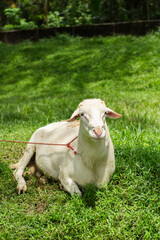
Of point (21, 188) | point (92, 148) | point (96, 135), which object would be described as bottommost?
point (21, 188)

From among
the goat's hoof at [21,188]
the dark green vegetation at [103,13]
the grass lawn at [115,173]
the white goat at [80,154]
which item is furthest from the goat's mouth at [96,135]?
the dark green vegetation at [103,13]

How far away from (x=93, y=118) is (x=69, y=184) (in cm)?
85

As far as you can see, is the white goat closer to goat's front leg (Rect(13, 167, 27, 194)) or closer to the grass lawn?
goat's front leg (Rect(13, 167, 27, 194))

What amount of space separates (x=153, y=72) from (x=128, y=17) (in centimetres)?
866

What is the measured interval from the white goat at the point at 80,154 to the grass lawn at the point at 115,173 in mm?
133

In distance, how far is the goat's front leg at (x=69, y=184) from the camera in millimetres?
2982

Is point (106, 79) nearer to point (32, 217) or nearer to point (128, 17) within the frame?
point (32, 217)

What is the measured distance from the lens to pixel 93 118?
2.61 metres

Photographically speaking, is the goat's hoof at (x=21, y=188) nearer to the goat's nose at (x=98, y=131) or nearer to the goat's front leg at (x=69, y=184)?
the goat's front leg at (x=69, y=184)

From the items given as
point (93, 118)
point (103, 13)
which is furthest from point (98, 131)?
point (103, 13)

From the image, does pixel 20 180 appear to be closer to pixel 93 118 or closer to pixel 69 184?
pixel 69 184

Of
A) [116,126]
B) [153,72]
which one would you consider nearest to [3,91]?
[153,72]

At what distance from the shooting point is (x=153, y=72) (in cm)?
952

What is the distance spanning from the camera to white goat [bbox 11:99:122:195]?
268 centimetres
